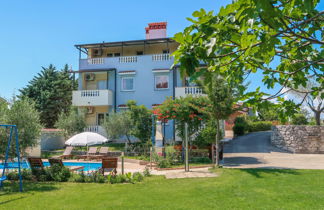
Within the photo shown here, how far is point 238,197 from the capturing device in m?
7.74

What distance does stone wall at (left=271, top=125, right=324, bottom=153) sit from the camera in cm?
1914

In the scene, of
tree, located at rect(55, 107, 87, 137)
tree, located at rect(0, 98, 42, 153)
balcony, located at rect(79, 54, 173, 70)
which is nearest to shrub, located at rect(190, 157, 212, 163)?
tree, located at rect(0, 98, 42, 153)

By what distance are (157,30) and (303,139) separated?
58.7ft

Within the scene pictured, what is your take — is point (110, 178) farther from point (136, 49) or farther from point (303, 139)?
point (136, 49)

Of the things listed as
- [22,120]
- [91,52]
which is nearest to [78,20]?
[22,120]

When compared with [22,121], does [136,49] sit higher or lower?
higher

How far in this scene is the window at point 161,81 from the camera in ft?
82.4

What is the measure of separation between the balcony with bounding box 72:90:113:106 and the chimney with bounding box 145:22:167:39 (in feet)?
26.9

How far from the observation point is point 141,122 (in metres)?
19.1

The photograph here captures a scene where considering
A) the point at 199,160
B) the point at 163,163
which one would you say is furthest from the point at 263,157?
the point at 163,163

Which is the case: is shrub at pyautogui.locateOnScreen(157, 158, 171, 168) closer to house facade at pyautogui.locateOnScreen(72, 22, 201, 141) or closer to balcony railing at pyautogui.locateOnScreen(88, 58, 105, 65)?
house facade at pyautogui.locateOnScreen(72, 22, 201, 141)

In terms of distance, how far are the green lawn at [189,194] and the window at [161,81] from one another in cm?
1478

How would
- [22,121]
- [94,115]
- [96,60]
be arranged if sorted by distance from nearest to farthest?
[22,121] < [96,60] < [94,115]

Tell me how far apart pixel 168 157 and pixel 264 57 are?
12.5 meters
